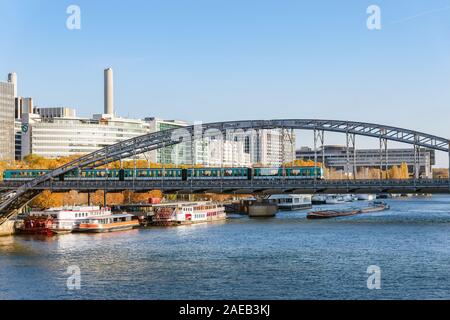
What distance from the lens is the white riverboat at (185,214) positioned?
8750 cm

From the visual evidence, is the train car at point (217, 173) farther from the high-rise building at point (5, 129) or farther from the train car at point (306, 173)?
the high-rise building at point (5, 129)

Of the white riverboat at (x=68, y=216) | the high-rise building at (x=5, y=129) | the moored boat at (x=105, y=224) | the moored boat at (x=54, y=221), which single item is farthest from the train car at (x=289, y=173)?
the high-rise building at (x=5, y=129)

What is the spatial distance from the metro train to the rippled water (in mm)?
→ 19068

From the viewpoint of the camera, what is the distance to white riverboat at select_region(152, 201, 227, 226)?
87500 millimetres

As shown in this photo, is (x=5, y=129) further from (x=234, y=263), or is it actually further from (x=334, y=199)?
(x=234, y=263)

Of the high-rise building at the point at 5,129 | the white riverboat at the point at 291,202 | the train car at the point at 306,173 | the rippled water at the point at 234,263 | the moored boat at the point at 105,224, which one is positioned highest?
the high-rise building at the point at 5,129

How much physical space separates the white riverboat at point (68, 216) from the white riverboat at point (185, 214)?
25.1 ft

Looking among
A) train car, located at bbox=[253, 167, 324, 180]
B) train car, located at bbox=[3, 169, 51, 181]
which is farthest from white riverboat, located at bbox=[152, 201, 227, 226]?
train car, located at bbox=[3, 169, 51, 181]

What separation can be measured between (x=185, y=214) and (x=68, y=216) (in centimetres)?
1665

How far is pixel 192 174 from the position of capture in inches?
3730

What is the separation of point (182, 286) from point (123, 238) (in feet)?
94.6

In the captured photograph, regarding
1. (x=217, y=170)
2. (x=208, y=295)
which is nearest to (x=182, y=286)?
(x=208, y=295)

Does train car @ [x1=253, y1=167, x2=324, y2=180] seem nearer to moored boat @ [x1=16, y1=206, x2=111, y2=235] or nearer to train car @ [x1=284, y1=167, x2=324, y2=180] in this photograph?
train car @ [x1=284, y1=167, x2=324, y2=180]

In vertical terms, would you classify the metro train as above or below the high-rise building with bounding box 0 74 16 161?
below
